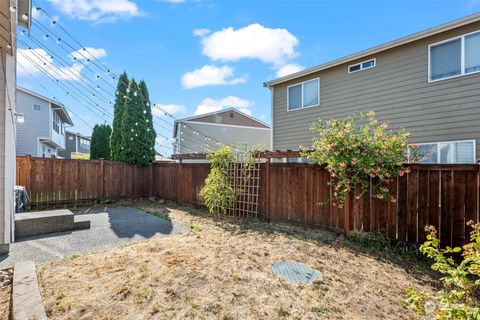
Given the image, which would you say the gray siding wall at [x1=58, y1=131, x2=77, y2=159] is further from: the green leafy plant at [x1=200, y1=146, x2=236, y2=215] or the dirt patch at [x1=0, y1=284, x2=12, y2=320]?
the dirt patch at [x1=0, y1=284, x2=12, y2=320]

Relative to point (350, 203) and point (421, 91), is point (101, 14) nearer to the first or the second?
point (350, 203)

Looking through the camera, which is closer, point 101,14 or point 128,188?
point 101,14

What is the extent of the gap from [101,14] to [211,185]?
579 cm

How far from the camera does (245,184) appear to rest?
7125mm

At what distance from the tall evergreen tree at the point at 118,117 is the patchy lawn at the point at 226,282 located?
709 cm

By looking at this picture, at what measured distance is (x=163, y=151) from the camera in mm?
12477

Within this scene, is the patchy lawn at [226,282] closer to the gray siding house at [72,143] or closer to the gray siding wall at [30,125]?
the gray siding wall at [30,125]

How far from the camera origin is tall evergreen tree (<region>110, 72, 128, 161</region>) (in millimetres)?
10875

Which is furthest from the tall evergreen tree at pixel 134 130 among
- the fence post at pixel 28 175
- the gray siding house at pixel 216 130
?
the gray siding house at pixel 216 130

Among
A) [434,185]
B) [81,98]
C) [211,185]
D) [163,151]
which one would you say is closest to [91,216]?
[211,185]

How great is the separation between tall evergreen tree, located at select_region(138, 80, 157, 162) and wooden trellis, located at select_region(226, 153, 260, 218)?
526 centimetres

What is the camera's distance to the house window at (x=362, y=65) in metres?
7.91

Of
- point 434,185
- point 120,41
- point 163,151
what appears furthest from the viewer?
point 163,151

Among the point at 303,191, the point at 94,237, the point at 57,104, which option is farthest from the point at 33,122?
the point at 303,191
